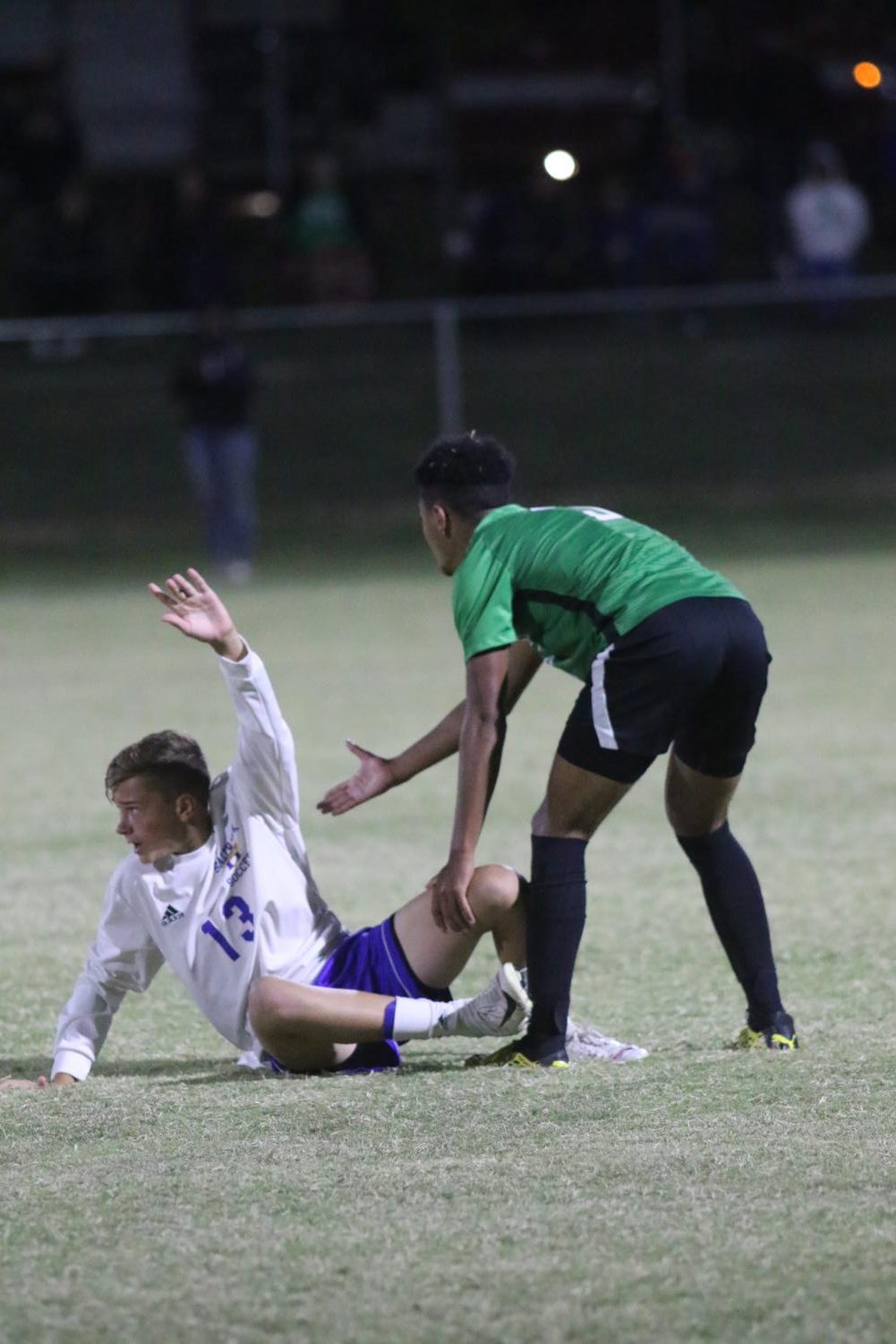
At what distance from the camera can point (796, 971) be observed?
5844mm

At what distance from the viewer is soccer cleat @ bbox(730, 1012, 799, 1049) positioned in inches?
195

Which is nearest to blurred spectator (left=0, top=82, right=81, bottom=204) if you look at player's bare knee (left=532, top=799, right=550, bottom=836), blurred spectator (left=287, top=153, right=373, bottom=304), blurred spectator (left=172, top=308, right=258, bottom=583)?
blurred spectator (left=287, top=153, right=373, bottom=304)

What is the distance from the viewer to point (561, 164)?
969 inches

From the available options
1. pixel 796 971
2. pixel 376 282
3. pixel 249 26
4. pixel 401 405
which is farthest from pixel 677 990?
pixel 249 26

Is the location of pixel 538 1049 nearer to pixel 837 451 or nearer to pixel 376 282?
pixel 837 451

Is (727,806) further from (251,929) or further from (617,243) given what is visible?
(617,243)

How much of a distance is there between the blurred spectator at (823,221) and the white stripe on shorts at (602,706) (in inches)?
633

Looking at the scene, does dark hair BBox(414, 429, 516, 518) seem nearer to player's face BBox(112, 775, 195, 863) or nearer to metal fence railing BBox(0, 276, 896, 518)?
player's face BBox(112, 775, 195, 863)

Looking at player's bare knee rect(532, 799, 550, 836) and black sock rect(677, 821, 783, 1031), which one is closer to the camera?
player's bare knee rect(532, 799, 550, 836)

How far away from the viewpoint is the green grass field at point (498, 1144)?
3340 millimetres

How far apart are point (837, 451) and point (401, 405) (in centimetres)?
439

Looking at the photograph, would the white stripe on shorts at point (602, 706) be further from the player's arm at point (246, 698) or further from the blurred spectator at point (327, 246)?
the blurred spectator at point (327, 246)

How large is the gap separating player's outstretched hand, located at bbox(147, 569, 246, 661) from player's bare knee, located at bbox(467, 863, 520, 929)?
30.5 inches

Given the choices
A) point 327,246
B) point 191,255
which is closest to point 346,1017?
point 191,255
